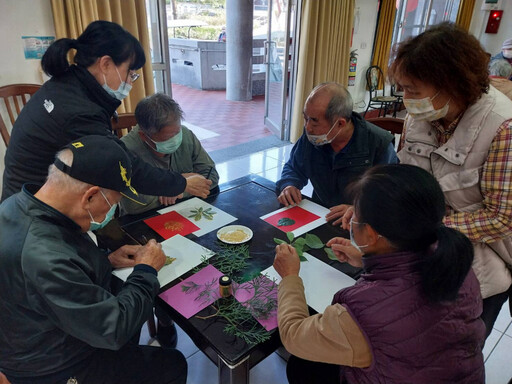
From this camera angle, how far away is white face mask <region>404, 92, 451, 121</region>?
124 centimetres

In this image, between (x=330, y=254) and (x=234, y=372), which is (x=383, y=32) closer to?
(x=330, y=254)

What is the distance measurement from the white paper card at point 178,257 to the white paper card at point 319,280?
247 mm

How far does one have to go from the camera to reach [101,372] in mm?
1047

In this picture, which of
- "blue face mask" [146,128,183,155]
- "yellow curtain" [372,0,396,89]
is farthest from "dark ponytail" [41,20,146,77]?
"yellow curtain" [372,0,396,89]

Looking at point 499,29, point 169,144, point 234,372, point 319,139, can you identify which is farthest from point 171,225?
point 499,29

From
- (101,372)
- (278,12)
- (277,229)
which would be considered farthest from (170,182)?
(278,12)

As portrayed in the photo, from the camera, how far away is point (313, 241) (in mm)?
1344

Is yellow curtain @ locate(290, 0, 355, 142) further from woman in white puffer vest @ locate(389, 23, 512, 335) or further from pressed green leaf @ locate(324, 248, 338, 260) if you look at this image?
pressed green leaf @ locate(324, 248, 338, 260)

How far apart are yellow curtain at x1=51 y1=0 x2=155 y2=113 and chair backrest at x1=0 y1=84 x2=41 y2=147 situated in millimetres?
477

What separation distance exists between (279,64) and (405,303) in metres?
4.50

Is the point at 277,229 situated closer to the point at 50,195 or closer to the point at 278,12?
the point at 50,195

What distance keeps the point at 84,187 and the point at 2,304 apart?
0.36m

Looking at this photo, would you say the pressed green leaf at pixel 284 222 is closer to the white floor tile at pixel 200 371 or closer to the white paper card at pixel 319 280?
the white paper card at pixel 319 280

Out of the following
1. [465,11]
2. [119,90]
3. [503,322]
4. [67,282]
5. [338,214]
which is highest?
[465,11]
